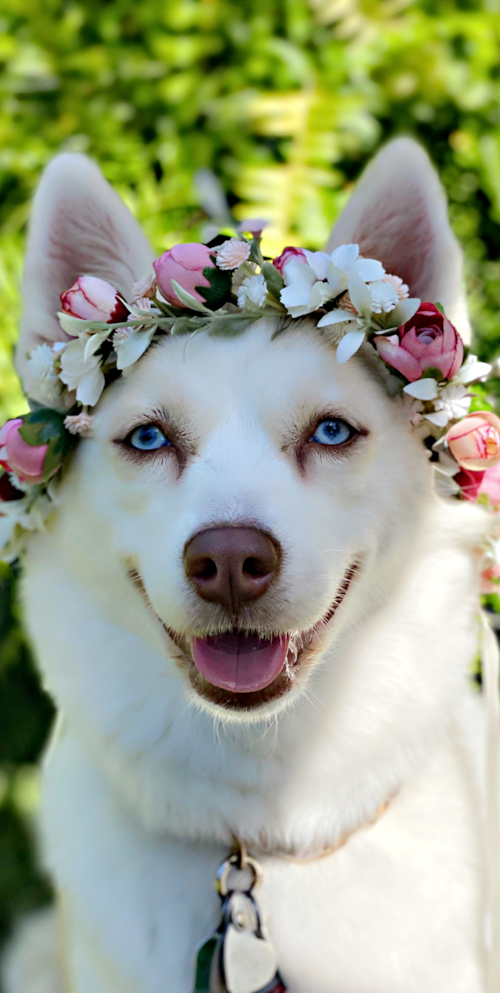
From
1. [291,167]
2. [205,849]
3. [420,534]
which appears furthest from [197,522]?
[291,167]

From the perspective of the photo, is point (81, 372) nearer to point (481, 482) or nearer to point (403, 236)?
point (403, 236)

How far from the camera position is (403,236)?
1.63m

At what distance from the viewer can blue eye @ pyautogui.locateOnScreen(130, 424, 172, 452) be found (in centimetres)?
156

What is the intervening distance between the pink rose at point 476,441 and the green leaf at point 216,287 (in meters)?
0.55

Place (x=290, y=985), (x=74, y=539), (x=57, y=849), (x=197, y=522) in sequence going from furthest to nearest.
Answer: (x=57, y=849) < (x=74, y=539) < (x=290, y=985) < (x=197, y=522)

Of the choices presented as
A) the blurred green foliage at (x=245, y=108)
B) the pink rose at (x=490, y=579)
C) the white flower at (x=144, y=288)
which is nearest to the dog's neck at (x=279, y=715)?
the pink rose at (x=490, y=579)

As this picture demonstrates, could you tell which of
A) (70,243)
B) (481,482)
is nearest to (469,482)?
(481,482)

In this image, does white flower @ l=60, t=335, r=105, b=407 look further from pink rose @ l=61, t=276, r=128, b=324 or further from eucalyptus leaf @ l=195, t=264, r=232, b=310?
eucalyptus leaf @ l=195, t=264, r=232, b=310

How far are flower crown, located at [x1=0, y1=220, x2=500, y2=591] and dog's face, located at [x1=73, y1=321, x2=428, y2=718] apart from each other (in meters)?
0.06

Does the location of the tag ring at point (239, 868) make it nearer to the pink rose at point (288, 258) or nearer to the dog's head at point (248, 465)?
the dog's head at point (248, 465)

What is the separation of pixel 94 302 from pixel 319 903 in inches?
53.1

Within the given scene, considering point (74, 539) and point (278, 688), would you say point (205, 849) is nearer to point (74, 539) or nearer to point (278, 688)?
point (278, 688)

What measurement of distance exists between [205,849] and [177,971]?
0.25 meters

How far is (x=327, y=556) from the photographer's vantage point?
1447 mm
